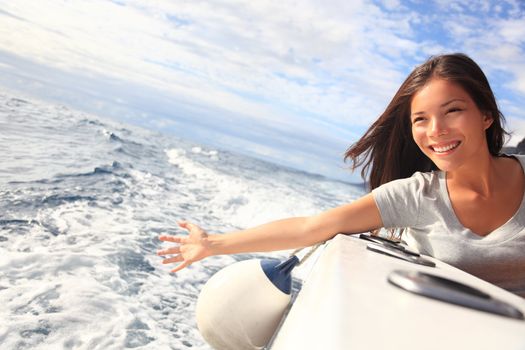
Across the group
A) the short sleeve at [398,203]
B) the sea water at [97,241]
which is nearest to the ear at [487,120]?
the short sleeve at [398,203]

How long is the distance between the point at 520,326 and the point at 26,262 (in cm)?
362

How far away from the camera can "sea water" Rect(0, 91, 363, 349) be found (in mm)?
2893

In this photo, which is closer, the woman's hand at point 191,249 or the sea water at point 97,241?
the woman's hand at point 191,249

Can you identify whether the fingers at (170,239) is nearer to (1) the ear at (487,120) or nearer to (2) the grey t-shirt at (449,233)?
(2) the grey t-shirt at (449,233)

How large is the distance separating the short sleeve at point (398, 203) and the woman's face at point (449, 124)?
190mm

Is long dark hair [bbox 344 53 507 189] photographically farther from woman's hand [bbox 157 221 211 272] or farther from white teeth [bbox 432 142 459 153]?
woman's hand [bbox 157 221 211 272]

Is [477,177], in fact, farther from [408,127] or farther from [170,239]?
[170,239]

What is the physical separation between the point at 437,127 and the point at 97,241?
364cm

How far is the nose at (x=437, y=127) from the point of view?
1.91m

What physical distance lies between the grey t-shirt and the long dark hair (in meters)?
0.35

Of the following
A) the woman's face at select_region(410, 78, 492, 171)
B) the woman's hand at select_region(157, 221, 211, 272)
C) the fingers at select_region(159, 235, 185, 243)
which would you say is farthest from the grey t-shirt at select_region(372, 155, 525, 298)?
the fingers at select_region(159, 235, 185, 243)

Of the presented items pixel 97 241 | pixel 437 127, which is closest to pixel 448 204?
pixel 437 127

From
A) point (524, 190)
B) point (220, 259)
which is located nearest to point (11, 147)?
point (220, 259)

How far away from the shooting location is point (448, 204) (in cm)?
201
